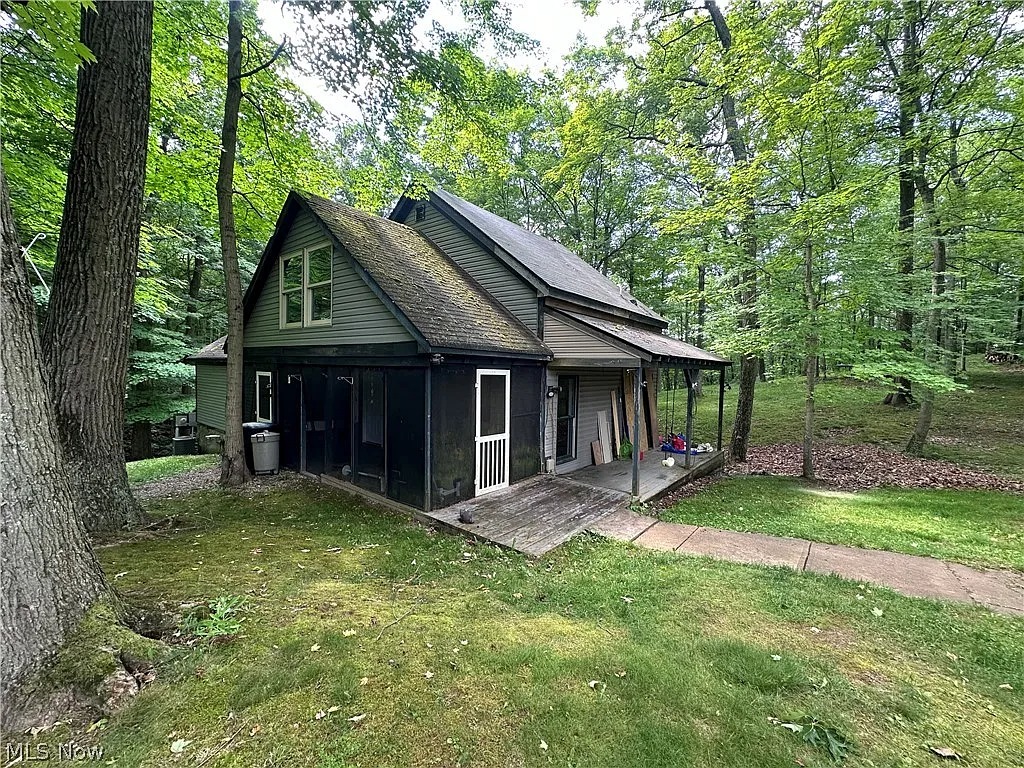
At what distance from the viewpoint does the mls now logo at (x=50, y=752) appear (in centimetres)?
193

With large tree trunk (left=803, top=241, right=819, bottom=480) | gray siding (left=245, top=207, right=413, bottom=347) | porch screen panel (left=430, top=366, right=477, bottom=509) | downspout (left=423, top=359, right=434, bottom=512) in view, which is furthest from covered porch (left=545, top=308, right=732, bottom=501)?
gray siding (left=245, top=207, right=413, bottom=347)

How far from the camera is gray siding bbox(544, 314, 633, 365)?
775 cm

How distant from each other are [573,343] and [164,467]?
1072 cm

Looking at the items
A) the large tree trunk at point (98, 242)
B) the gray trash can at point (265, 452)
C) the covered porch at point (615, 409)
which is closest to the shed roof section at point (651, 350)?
the covered porch at point (615, 409)

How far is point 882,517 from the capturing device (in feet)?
22.0

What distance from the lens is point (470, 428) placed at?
6891mm

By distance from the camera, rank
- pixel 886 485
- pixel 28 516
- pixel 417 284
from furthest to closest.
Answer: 1. pixel 886 485
2. pixel 417 284
3. pixel 28 516

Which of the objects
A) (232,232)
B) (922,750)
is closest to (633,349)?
(922,750)

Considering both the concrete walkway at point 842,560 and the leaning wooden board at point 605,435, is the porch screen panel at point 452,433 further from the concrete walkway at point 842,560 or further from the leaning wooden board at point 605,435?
the leaning wooden board at point 605,435

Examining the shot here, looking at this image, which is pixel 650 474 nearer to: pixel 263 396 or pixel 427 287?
pixel 427 287

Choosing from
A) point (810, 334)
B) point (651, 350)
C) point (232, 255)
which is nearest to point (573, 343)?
point (651, 350)

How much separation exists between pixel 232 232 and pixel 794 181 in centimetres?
1113

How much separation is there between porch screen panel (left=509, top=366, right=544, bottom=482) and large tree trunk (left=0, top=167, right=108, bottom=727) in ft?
19.2

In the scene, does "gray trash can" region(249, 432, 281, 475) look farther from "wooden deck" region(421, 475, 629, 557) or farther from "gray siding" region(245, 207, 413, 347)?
"wooden deck" region(421, 475, 629, 557)
